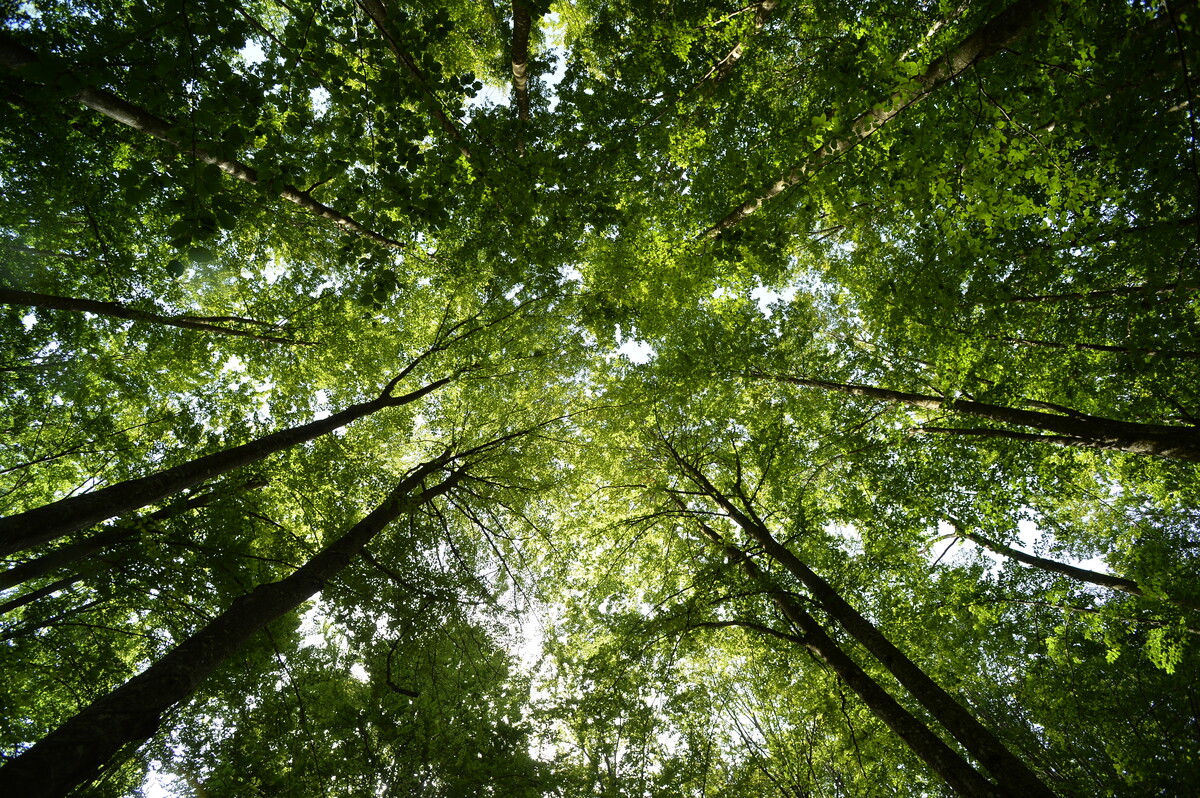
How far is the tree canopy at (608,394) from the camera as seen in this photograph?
434 cm

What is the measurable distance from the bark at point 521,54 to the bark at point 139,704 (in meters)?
5.86

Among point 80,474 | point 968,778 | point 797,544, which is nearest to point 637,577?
point 797,544

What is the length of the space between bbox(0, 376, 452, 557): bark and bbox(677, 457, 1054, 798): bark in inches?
335

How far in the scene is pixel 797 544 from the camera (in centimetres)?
1034

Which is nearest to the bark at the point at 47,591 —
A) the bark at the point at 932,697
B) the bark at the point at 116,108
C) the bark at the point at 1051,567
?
the bark at the point at 116,108

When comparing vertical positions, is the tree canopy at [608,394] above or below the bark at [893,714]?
above

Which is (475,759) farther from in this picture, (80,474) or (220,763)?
(80,474)

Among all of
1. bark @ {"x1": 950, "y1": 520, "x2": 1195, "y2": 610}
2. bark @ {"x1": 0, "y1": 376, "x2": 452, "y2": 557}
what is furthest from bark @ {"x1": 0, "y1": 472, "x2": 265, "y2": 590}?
bark @ {"x1": 950, "y1": 520, "x2": 1195, "y2": 610}

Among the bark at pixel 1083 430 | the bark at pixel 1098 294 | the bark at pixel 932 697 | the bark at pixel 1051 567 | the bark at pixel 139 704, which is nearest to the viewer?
the bark at pixel 139 704

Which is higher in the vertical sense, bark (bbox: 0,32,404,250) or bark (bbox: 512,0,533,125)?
bark (bbox: 512,0,533,125)

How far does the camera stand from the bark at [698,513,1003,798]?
4930mm

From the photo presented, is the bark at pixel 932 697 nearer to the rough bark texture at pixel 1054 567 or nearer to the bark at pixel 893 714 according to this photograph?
the bark at pixel 893 714

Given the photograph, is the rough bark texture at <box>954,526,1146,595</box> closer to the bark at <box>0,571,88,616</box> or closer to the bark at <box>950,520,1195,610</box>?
the bark at <box>950,520,1195,610</box>

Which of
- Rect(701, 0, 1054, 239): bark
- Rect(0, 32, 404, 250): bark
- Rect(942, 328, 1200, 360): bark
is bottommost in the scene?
Rect(942, 328, 1200, 360): bark
